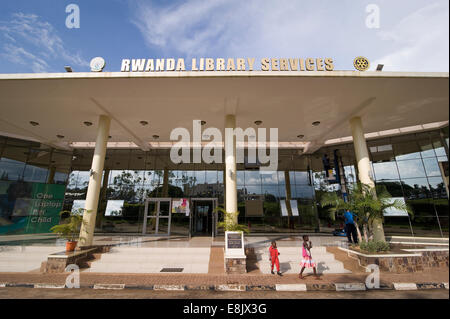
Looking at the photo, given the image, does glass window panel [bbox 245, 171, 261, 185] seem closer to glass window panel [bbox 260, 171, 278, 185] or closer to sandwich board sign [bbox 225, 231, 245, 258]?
glass window panel [bbox 260, 171, 278, 185]

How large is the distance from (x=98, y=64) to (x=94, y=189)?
5751 millimetres

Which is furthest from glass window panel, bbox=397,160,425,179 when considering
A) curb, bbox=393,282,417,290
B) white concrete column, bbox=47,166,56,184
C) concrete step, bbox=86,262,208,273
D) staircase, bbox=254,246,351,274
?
white concrete column, bbox=47,166,56,184

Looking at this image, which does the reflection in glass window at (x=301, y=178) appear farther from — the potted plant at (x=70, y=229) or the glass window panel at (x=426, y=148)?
the potted plant at (x=70, y=229)

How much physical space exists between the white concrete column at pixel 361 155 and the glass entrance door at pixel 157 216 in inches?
514

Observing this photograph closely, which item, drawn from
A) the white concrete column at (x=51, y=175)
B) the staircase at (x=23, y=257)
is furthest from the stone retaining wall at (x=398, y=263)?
the white concrete column at (x=51, y=175)

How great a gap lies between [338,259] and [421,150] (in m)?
12.6

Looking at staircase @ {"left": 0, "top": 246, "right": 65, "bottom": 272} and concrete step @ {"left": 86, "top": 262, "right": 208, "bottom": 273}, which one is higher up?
staircase @ {"left": 0, "top": 246, "right": 65, "bottom": 272}

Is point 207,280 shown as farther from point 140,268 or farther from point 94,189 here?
point 94,189

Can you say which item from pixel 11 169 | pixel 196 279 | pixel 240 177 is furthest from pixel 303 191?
pixel 11 169

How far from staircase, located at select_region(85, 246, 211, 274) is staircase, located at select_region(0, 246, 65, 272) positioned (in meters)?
2.54

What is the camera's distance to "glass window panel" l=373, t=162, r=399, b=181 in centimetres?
1658

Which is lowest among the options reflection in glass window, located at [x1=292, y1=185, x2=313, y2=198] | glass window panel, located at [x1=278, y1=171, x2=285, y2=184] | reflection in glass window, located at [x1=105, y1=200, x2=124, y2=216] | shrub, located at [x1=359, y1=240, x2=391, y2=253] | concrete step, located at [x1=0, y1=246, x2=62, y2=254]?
concrete step, located at [x1=0, y1=246, x2=62, y2=254]

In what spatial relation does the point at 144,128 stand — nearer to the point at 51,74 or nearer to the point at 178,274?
the point at 51,74

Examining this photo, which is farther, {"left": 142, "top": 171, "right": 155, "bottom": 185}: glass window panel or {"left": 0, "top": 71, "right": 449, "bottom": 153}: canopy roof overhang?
{"left": 142, "top": 171, "right": 155, "bottom": 185}: glass window panel
